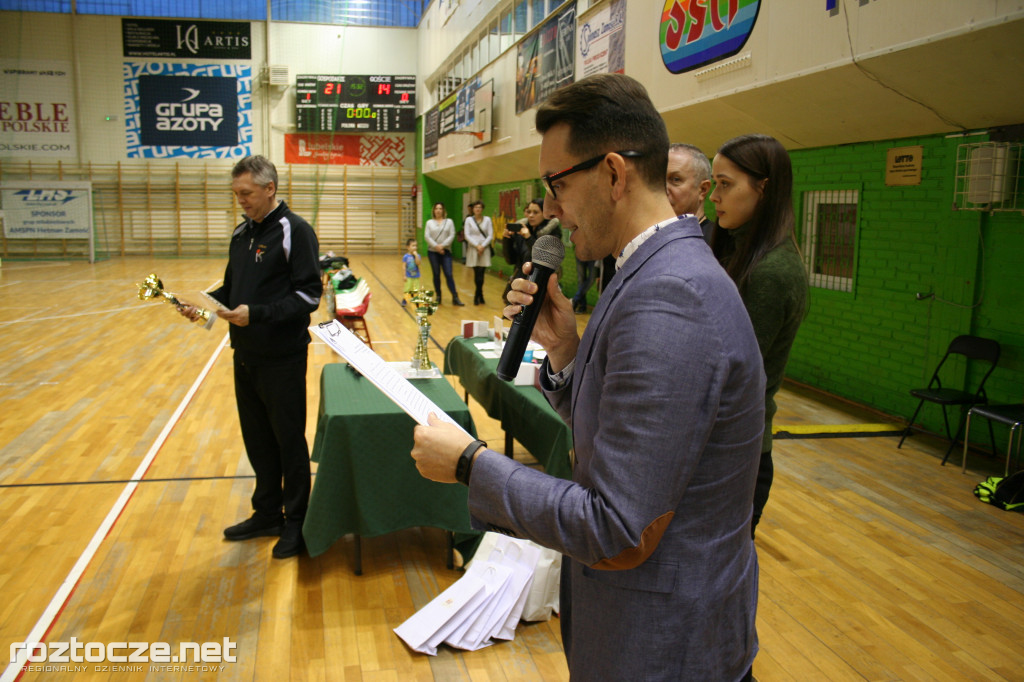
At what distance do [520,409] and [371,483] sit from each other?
35.4 inches

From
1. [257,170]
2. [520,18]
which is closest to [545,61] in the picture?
[520,18]

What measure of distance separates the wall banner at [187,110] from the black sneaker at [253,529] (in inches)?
707

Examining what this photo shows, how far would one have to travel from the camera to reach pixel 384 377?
1288 millimetres

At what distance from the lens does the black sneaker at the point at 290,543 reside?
11.0 feet

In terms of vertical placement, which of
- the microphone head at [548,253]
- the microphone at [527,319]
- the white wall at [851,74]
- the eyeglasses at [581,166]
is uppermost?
the white wall at [851,74]

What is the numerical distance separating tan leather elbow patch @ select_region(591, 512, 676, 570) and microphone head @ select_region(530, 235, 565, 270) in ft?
1.87

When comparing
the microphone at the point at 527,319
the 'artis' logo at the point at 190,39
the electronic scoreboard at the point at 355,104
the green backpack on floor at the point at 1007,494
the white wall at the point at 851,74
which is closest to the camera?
the microphone at the point at 527,319

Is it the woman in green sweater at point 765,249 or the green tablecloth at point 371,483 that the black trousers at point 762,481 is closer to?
the woman in green sweater at point 765,249

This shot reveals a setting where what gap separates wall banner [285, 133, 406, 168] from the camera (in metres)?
20.5

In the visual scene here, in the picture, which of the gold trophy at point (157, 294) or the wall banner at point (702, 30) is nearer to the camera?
the gold trophy at point (157, 294)

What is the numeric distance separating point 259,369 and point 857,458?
3743mm

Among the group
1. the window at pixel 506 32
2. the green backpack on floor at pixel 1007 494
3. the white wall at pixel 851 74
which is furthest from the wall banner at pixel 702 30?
the window at pixel 506 32

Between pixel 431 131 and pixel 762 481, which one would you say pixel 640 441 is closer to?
pixel 762 481

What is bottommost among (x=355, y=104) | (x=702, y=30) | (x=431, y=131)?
(x=702, y=30)
